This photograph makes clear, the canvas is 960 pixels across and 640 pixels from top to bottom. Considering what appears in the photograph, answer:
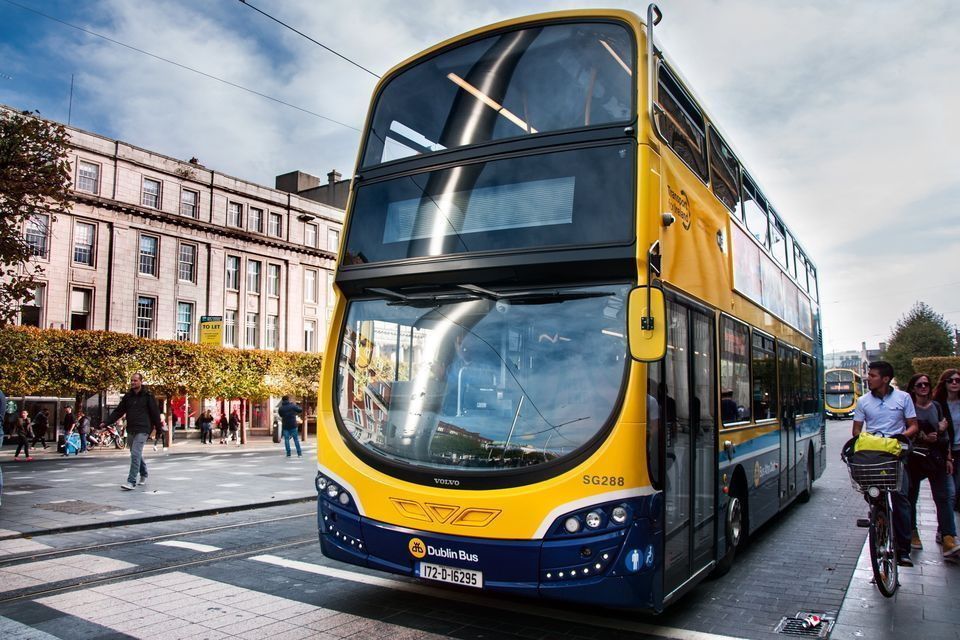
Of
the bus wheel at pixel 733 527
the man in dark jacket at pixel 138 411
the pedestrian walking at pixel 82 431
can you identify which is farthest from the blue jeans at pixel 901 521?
the pedestrian walking at pixel 82 431

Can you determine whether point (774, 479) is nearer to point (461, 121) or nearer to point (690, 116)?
point (690, 116)

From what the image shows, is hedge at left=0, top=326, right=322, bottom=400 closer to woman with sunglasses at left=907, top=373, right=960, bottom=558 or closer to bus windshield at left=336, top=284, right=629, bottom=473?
bus windshield at left=336, top=284, right=629, bottom=473

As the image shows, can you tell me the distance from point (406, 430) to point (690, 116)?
149 inches

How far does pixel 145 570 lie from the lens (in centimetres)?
677

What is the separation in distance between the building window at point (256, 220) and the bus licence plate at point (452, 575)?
4661 cm

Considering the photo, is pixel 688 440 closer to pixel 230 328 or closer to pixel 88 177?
pixel 88 177

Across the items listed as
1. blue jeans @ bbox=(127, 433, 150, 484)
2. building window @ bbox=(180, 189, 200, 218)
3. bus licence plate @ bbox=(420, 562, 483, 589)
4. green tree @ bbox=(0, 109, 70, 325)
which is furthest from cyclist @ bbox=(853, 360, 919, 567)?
building window @ bbox=(180, 189, 200, 218)

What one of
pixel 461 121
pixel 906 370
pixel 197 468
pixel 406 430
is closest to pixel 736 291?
pixel 461 121

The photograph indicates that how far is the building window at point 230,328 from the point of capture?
46.2 metres

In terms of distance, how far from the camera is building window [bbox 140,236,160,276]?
41594mm

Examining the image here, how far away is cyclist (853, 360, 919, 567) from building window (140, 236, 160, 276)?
136 ft

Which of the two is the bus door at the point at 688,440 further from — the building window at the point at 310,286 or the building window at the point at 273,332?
the building window at the point at 310,286

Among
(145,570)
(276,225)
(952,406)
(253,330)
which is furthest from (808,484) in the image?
(276,225)

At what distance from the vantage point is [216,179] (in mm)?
46062
